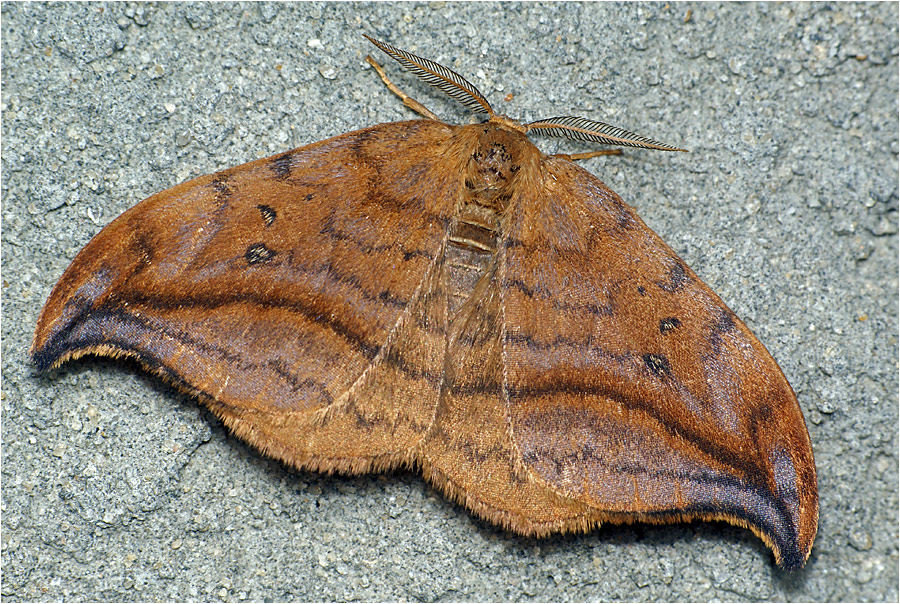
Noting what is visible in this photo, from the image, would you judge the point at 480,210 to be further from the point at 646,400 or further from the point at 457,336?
the point at 646,400

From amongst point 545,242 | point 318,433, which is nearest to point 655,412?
point 545,242

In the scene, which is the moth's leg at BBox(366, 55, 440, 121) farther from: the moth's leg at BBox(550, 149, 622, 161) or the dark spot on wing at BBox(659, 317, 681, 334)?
the dark spot on wing at BBox(659, 317, 681, 334)

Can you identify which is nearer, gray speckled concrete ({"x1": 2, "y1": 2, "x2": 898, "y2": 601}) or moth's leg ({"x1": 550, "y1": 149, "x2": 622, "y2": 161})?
gray speckled concrete ({"x1": 2, "y1": 2, "x2": 898, "y2": 601})

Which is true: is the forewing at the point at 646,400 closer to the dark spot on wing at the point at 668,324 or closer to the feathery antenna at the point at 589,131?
the dark spot on wing at the point at 668,324

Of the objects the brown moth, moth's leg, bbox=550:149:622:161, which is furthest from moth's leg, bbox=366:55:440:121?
moth's leg, bbox=550:149:622:161

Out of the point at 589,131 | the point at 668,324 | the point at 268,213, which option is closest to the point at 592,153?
the point at 589,131

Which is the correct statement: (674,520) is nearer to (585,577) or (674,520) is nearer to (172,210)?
(585,577)

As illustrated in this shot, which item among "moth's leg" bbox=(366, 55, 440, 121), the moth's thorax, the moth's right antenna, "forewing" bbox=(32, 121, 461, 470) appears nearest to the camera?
"forewing" bbox=(32, 121, 461, 470)
